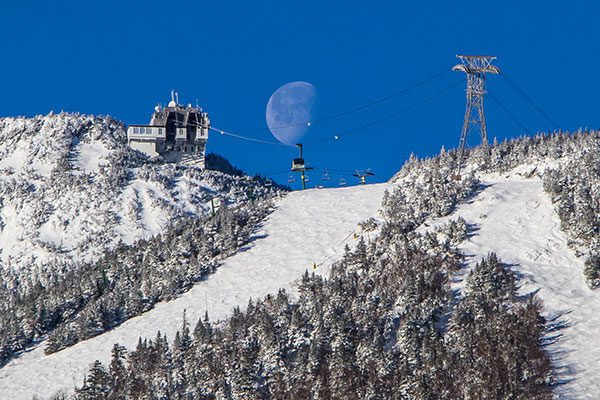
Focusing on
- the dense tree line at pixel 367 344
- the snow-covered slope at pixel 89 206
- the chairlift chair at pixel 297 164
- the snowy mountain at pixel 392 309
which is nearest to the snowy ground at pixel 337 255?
the snowy mountain at pixel 392 309

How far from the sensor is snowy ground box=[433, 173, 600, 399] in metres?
108

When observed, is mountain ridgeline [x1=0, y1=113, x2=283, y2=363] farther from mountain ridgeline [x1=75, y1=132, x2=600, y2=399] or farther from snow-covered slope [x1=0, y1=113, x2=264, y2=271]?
mountain ridgeline [x1=75, y1=132, x2=600, y2=399]

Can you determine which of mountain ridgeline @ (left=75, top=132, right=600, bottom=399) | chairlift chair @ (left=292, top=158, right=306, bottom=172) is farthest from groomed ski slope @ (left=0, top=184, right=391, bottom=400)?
chairlift chair @ (left=292, top=158, right=306, bottom=172)

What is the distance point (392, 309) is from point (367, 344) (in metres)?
9.17

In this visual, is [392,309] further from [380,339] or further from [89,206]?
[89,206]

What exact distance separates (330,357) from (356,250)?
25110 millimetres

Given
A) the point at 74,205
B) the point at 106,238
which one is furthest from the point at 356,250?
the point at 74,205

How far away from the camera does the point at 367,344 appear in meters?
111

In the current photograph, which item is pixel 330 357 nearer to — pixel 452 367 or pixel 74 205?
pixel 452 367

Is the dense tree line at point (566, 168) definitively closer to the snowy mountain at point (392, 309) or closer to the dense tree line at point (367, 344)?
the snowy mountain at point (392, 309)

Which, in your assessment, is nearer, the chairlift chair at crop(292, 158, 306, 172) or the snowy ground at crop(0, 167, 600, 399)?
the snowy ground at crop(0, 167, 600, 399)

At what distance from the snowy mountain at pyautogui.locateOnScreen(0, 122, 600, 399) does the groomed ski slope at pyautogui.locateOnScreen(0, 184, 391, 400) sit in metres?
0.30

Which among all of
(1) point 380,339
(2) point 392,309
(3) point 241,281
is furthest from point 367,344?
(3) point 241,281

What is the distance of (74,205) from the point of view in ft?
611
